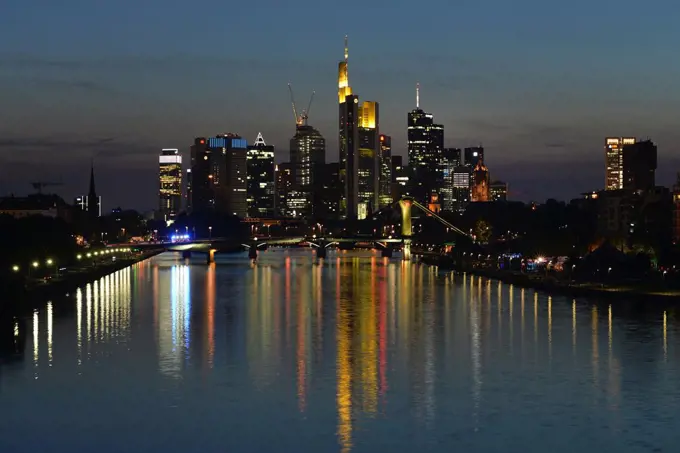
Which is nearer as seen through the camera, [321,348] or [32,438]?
[32,438]

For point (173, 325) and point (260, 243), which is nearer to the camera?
point (173, 325)

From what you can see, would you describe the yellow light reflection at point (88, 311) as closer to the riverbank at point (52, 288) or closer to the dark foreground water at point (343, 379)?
the dark foreground water at point (343, 379)

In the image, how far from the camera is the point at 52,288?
73188mm

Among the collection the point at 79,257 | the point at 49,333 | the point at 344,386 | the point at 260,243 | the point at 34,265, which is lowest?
the point at 344,386

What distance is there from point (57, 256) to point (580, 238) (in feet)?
157

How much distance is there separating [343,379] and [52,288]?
42.1 m

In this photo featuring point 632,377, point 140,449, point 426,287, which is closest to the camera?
point 140,449

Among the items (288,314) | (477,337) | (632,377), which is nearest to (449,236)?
(288,314)

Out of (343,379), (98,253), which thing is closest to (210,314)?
(343,379)

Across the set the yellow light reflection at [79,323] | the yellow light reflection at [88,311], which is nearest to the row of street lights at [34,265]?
the yellow light reflection at [88,311]

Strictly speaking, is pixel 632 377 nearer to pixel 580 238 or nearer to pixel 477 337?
pixel 477 337

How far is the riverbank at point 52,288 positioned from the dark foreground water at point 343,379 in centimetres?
151

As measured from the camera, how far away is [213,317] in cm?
5722

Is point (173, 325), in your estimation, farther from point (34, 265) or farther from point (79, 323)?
point (34, 265)
